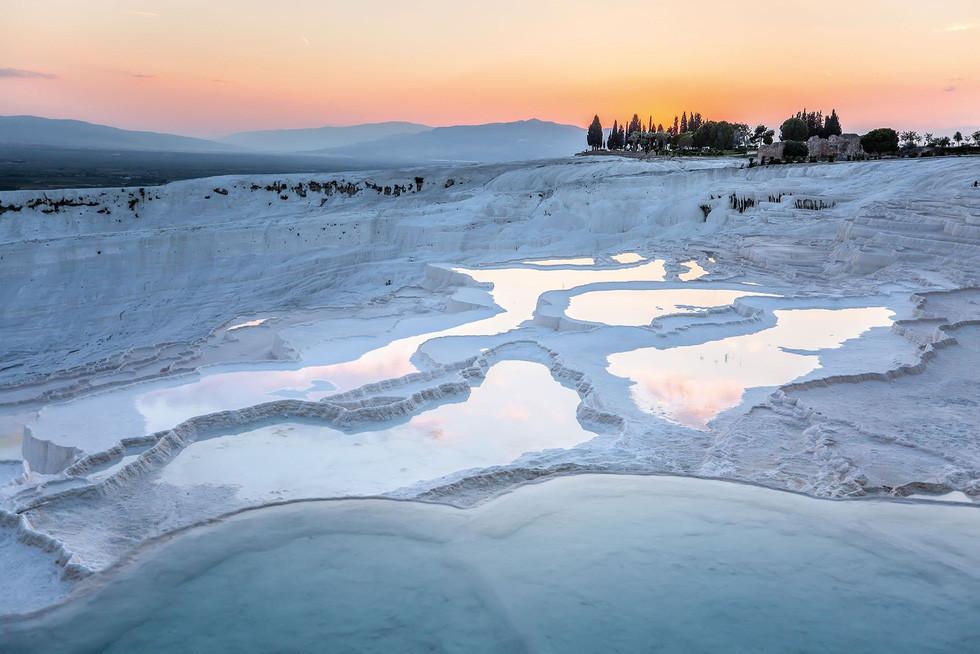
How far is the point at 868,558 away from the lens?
4.36 meters

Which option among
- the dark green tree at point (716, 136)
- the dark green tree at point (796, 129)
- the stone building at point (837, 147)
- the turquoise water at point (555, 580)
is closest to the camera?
the turquoise water at point (555, 580)

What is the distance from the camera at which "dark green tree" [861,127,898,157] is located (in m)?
34.6

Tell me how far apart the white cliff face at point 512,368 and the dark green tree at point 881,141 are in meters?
15.8

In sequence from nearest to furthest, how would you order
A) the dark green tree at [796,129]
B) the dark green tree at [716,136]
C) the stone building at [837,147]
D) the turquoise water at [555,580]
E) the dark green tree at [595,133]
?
1. the turquoise water at [555,580]
2. the stone building at [837,147]
3. the dark green tree at [796,129]
4. the dark green tree at [716,136]
5. the dark green tree at [595,133]

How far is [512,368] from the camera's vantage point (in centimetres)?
805

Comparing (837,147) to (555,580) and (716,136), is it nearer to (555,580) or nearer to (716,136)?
(716,136)

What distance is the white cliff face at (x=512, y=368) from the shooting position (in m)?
5.29

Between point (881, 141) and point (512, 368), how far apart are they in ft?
112

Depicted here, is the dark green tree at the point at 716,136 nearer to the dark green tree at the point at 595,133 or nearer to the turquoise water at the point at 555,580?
the dark green tree at the point at 595,133

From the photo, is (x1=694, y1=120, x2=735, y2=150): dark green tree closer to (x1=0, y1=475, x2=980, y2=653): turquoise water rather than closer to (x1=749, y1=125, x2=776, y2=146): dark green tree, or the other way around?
(x1=749, y1=125, x2=776, y2=146): dark green tree

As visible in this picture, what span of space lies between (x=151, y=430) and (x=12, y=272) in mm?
17188

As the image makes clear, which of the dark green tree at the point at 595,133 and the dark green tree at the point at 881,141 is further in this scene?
the dark green tree at the point at 595,133

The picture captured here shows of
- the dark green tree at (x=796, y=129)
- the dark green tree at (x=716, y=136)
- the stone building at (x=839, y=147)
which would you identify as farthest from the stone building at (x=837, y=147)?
the dark green tree at (x=716, y=136)

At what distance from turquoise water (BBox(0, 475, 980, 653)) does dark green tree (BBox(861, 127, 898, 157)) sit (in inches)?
1388
